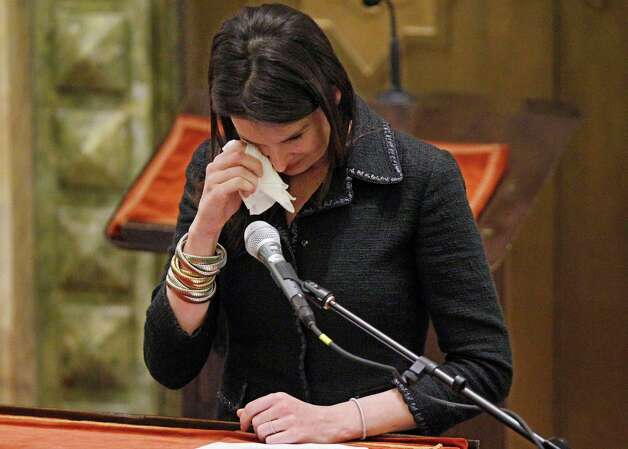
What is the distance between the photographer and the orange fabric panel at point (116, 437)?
60.8 inches

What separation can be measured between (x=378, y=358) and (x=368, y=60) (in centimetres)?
179

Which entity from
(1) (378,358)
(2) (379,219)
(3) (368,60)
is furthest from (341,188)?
(3) (368,60)

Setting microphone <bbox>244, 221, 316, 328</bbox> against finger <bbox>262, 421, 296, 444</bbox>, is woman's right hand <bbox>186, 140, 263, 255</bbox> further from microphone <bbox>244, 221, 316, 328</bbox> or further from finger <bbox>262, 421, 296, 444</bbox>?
finger <bbox>262, 421, 296, 444</bbox>

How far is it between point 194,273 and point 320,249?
0.64 feet

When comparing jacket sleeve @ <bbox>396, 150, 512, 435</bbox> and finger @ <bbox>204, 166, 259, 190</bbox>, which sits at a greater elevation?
finger @ <bbox>204, 166, 259, 190</bbox>

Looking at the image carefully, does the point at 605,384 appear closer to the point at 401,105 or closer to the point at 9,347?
the point at 401,105

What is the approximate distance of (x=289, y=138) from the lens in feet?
5.71

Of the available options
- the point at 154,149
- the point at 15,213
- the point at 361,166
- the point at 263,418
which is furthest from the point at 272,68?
the point at 15,213

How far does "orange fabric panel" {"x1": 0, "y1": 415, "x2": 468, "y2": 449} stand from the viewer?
5.07 ft

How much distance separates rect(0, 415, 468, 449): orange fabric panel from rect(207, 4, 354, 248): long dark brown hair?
0.43m

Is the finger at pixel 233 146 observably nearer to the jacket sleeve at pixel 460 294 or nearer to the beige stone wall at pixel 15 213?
the jacket sleeve at pixel 460 294

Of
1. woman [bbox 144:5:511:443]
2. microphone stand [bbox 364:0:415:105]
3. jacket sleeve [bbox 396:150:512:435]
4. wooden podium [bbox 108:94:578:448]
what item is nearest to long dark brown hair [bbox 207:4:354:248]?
woman [bbox 144:5:511:443]

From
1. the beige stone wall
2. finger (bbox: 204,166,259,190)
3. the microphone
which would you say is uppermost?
finger (bbox: 204,166,259,190)

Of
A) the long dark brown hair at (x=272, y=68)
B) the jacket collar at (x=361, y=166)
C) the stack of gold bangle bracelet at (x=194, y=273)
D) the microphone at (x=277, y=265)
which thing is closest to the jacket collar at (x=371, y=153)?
the jacket collar at (x=361, y=166)
